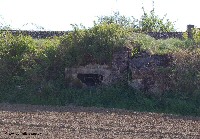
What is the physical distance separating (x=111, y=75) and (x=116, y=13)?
34.7ft

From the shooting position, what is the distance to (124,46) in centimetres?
1781

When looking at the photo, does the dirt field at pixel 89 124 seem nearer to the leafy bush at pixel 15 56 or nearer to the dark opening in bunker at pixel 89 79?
the dark opening in bunker at pixel 89 79

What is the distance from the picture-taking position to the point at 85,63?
18031mm

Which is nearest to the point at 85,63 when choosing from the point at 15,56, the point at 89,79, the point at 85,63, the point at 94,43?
the point at 85,63

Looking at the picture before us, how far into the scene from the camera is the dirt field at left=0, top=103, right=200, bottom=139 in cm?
1104

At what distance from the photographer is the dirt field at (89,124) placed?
1104 cm

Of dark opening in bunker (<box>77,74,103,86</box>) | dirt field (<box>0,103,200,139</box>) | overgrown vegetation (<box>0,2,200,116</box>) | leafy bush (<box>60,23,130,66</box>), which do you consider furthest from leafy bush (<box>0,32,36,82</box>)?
dirt field (<box>0,103,200,139</box>)

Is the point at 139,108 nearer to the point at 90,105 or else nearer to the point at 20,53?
the point at 90,105

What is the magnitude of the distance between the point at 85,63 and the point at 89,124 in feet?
19.2

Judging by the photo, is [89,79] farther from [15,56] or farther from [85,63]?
[15,56]

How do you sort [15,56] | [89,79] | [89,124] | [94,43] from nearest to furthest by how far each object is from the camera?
1. [89,124]
2. [94,43]
3. [89,79]
4. [15,56]

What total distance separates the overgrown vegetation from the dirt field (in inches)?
51.3

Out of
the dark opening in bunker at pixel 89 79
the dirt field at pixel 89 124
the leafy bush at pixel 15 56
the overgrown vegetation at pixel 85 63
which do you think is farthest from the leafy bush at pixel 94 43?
the dirt field at pixel 89 124

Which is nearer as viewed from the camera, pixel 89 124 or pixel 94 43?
pixel 89 124
